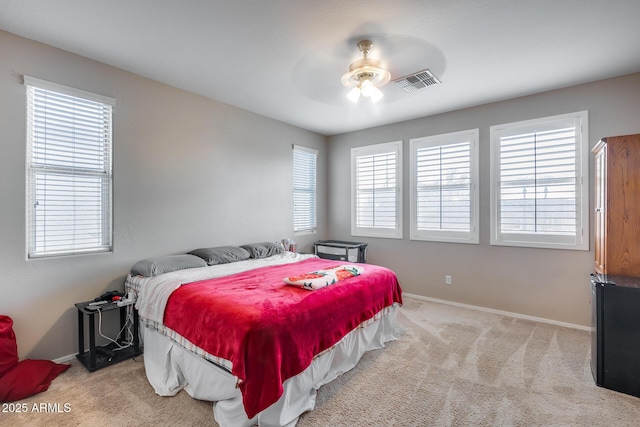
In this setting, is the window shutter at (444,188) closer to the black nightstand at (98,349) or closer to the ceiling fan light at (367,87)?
the ceiling fan light at (367,87)

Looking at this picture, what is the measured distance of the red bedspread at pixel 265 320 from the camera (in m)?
1.72

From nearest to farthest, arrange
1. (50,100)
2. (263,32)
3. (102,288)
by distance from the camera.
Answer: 1. (263,32)
2. (50,100)
3. (102,288)

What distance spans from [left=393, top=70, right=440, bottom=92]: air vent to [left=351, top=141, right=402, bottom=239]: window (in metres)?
1.42

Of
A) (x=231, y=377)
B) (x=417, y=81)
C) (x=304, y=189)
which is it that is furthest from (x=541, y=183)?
(x=231, y=377)

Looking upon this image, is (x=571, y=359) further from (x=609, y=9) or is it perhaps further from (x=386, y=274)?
(x=609, y=9)

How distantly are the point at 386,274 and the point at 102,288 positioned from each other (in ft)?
9.17

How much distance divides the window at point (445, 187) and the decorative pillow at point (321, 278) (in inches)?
75.1

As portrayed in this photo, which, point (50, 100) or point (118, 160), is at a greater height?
point (50, 100)

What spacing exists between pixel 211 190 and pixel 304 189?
180 centimetres

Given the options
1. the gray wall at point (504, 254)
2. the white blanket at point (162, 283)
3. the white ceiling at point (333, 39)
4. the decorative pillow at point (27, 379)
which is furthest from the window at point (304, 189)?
the decorative pillow at point (27, 379)

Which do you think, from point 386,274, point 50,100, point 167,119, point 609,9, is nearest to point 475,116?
point 609,9

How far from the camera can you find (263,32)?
2361 millimetres

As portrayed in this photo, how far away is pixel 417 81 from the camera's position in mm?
3180

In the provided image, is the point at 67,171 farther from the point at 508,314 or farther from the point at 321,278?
the point at 508,314
